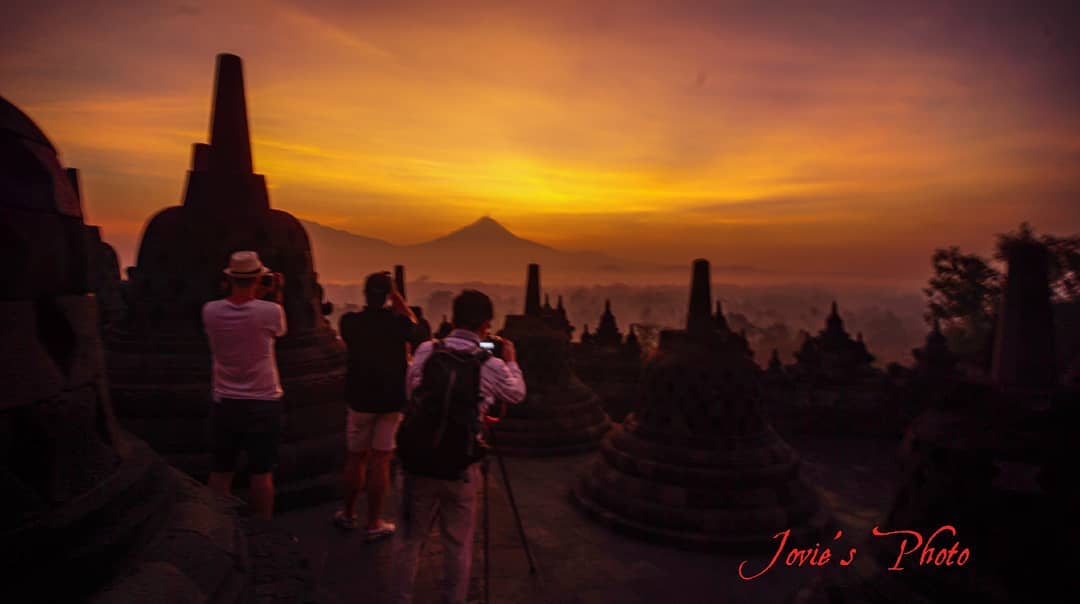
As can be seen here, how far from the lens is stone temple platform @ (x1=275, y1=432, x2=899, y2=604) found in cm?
511

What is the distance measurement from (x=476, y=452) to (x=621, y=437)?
4.16 metres

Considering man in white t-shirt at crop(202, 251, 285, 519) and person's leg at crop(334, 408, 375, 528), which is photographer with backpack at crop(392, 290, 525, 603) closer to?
man in white t-shirt at crop(202, 251, 285, 519)

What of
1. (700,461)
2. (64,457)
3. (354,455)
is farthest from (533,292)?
(64,457)

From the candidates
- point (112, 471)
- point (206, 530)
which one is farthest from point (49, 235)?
point (206, 530)

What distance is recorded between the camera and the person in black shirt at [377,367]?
5191 mm

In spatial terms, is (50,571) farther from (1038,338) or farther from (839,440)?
(839,440)

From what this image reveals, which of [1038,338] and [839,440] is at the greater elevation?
[1038,338]

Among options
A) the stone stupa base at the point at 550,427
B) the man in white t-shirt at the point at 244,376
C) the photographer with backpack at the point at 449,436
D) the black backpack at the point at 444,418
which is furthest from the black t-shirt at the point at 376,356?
the stone stupa base at the point at 550,427

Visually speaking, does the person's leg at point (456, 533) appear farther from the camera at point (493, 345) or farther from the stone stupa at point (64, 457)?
the stone stupa at point (64, 457)

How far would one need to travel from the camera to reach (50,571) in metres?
2.05

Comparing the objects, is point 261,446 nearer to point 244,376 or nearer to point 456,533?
point 244,376

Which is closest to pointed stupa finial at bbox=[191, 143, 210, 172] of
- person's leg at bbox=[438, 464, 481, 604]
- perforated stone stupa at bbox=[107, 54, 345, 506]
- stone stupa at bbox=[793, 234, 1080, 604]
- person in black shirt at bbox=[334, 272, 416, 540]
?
perforated stone stupa at bbox=[107, 54, 345, 506]

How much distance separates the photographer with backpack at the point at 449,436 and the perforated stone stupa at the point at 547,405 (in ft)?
20.2

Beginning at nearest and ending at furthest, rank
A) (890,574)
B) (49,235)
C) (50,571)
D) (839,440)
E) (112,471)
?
(50,571)
(49,235)
(112,471)
(890,574)
(839,440)
